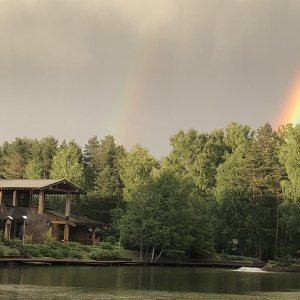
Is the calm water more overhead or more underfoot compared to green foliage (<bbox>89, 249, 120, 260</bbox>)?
more underfoot

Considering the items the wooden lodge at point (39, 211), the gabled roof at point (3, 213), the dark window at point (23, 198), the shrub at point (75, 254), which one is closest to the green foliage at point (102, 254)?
the shrub at point (75, 254)

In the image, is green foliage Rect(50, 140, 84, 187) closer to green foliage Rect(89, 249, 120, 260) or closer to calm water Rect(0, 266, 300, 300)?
green foliage Rect(89, 249, 120, 260)

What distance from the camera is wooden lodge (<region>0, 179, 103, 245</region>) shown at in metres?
52.9

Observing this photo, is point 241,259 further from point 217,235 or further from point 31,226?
point 31,226

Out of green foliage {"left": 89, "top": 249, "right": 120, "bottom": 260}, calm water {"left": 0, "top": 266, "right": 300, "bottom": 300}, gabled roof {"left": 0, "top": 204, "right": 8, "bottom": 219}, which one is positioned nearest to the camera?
calm water {"left": 0, "top": 266, "right": 300, "bottom": 300}

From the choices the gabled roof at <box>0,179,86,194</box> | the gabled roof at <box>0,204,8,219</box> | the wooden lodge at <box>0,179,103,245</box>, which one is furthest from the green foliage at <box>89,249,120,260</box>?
the gabled roof at <box>0,179,86,194</box>

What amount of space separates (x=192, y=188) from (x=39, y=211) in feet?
53.1

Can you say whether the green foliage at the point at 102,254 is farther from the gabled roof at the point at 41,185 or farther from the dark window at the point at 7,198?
the dark window at the point at 7,198

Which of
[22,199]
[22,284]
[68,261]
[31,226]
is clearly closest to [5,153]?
[22,199]

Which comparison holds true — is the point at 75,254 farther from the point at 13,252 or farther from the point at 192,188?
the point at 192,188

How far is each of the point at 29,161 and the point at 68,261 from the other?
46927mm

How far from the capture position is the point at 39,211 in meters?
55.0

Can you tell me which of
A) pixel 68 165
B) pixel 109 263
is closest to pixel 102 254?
pixel 109 263

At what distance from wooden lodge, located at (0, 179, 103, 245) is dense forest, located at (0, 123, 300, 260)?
3881mm
